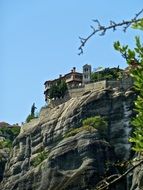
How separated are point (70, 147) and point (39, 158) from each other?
8.93 m

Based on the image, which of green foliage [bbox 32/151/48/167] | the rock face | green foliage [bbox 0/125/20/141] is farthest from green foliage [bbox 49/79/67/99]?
green foliage [bbox 0/125/20/141]

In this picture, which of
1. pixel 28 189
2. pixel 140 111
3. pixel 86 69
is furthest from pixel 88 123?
pixel 140 111

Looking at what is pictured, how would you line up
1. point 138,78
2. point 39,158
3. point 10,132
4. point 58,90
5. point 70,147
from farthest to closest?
point 10,132
point 58,90
point 39,158
point 70,147
point 138,78

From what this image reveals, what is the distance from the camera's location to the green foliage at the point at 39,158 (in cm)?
9619

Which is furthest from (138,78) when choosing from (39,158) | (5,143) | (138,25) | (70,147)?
(5,143)

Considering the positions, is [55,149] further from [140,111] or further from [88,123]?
[140,111]

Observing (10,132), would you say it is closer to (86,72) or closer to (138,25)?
(86,72)

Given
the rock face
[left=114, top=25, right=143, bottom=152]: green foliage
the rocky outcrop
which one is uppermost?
the rocky outcrop

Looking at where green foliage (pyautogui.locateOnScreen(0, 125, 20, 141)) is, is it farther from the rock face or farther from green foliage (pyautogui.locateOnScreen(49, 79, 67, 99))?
the rock face

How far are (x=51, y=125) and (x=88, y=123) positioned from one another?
35.4 feet

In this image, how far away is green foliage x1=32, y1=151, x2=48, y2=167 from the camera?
9619 centimetres

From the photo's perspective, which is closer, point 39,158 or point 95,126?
point 95,126

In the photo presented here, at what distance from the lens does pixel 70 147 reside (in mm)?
89938

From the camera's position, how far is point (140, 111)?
25.7 ft
